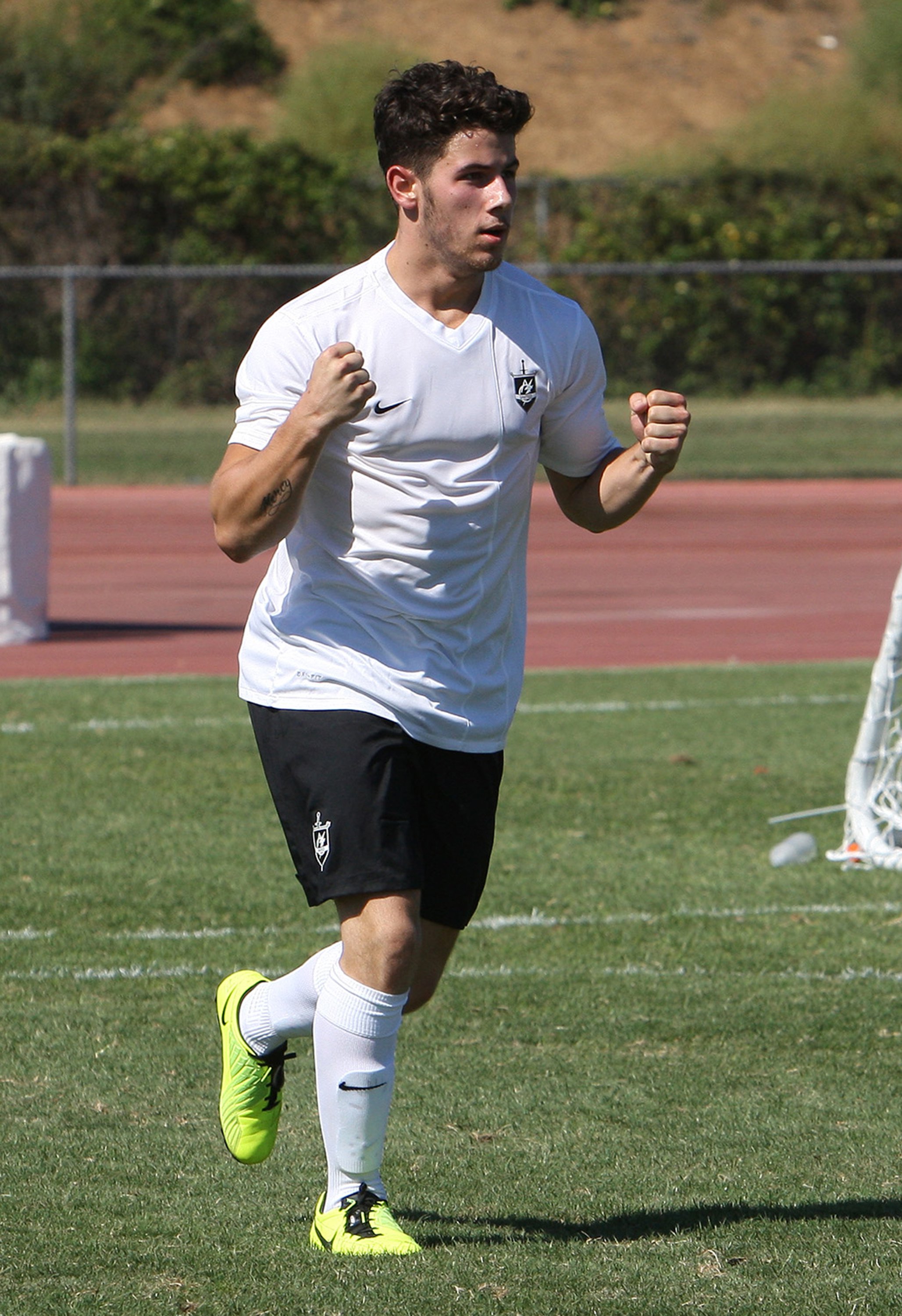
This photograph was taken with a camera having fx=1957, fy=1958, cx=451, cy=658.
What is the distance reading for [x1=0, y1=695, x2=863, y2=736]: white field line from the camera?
32.1ft

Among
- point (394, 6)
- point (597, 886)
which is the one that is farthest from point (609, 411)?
point (394, 6)

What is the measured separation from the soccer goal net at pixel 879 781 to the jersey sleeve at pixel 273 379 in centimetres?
394

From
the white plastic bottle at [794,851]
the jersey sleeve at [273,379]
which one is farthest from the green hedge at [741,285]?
the jersey sleeve at [273,379]

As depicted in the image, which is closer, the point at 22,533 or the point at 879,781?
the point at 879,781

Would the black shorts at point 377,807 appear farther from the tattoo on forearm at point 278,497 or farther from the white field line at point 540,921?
the white field line at point 540,921

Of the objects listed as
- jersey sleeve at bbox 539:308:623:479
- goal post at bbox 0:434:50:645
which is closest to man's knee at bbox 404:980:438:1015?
jersey sleeve at bbox 539:308:623:479

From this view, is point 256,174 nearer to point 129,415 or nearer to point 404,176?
point 129,415

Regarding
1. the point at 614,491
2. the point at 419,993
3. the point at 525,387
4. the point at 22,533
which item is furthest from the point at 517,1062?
the point at 22,533

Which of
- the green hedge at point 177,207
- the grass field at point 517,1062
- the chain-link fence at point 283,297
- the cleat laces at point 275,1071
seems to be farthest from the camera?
the green hedge at point 177,207

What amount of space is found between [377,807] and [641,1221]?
102 cm

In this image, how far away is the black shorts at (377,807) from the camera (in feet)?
12.0

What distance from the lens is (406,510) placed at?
369cm

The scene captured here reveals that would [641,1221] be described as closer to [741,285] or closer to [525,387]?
[525,387]

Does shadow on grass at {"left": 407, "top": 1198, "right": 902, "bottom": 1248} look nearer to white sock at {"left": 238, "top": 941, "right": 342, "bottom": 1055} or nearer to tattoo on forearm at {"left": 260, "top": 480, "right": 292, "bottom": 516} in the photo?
white sock at {"left": 238, "top": 941, "right": 342, "bottom": 1055}
